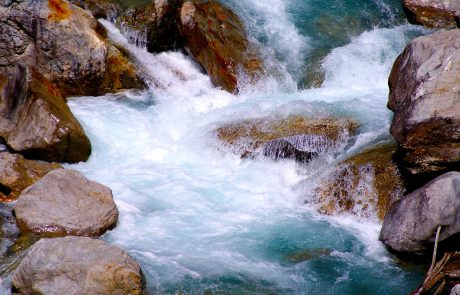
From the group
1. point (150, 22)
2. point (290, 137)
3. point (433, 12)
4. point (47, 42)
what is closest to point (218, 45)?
point (150, 22)

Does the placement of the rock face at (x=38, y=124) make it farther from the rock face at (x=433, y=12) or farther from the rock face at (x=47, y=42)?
the rock face at (x=433, y=12)

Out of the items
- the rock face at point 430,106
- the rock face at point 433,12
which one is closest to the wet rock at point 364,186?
the rock face at point 430,106

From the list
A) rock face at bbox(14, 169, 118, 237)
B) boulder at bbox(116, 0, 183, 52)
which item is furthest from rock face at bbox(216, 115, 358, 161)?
boulder at bbox(116, 0, 183, 52)

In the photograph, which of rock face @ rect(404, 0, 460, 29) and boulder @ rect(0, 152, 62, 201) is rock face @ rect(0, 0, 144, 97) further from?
rock face @ rect(404, 0, 460, 29)

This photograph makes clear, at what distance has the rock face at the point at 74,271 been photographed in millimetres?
5742

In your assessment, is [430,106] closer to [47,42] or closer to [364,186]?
[364,186]

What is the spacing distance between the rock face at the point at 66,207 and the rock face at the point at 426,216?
3.79 metres

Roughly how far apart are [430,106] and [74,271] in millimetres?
4986

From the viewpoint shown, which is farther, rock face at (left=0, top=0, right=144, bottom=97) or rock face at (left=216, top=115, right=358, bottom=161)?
rock face at (left=0, top=0, right=144, bottom=97)

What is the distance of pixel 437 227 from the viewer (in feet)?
22.3

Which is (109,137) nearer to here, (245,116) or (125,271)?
(245,116)

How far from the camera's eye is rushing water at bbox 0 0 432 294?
6.95 meters

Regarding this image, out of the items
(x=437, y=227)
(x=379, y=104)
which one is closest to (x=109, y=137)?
(x=379, y=104)

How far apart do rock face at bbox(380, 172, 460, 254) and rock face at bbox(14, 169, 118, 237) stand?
149 inches
